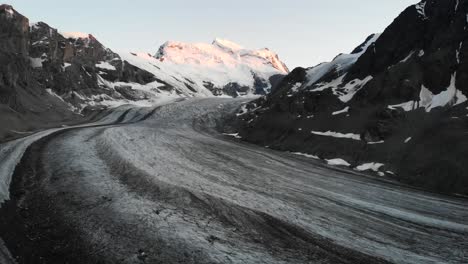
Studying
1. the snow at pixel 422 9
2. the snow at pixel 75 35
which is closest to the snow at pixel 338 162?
the snow at pixel 422 9

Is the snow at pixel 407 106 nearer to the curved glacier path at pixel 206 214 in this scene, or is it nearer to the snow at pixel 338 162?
the snow at pixel 338 162

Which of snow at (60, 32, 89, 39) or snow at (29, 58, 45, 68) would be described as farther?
snow at (60, 32, 89, 39)

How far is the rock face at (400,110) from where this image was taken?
98.6ft

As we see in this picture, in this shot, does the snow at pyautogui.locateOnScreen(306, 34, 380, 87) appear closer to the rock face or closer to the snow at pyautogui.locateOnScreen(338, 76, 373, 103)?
the rock face

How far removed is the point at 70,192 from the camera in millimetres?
18172

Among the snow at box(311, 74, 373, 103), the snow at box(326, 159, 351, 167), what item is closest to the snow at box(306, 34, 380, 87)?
the snow at box(311, 74, 373, 103)

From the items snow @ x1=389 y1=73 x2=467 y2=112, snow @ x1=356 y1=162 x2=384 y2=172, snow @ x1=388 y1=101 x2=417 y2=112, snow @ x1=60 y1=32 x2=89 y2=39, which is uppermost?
snow @ x1=60 y1=32 x2=89 y2=39

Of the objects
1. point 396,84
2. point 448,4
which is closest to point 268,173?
point 396,84

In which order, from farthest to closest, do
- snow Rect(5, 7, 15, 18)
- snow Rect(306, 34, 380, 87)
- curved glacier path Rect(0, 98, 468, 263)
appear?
snow Rect(5, 7, 15, 18) → snow Rect(306, 34, 380, 87) → curved glacier path Rect(0, 98, 468, 263)

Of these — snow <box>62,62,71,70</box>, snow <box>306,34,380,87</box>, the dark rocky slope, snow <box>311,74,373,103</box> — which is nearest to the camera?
snow <box>311,74,373,103</box>

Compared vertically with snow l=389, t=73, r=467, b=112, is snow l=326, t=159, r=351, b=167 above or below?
below

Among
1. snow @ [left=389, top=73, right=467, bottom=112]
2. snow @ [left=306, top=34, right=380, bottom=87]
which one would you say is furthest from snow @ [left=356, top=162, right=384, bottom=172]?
snow @ [left=306, top=34, right=380, bottom=87]

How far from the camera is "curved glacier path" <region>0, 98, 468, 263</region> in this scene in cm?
1312

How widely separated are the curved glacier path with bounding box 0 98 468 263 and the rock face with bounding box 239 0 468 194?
4271mm
